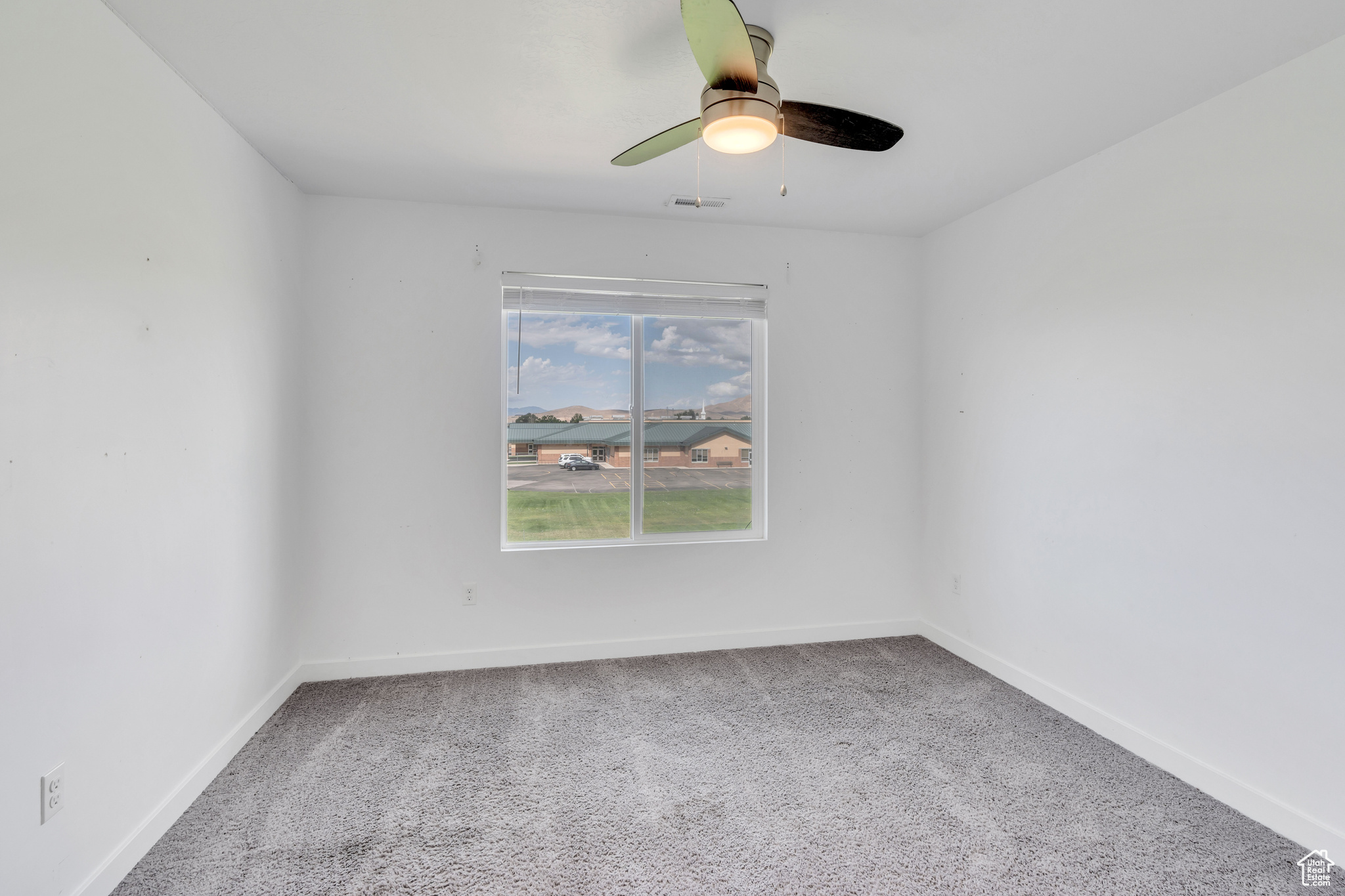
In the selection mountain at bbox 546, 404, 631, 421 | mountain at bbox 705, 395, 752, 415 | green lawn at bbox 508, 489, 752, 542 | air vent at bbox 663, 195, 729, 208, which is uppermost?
air vent at bbox 663, 195, 729, 208

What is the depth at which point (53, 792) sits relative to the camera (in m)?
1.49

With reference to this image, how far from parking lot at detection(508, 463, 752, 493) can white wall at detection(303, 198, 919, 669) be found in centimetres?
18

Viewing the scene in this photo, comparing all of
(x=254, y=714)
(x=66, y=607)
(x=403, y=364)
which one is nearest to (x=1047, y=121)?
(x=403, y=364)

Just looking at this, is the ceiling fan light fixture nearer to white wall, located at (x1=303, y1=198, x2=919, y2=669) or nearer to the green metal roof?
white wall, located at (x1=303, y1=198, x2=919, y2=669)

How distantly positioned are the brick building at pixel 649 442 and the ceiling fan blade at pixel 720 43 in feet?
6.79

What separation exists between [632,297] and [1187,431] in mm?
2464

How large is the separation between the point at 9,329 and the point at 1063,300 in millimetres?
3441

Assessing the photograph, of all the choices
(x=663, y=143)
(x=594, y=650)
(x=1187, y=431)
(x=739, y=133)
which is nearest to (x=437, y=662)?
(x=594, y=650)

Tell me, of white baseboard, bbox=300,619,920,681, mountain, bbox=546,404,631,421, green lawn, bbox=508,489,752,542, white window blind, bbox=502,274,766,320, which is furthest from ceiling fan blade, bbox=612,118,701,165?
white baseboard, bbox=300,619,920,681

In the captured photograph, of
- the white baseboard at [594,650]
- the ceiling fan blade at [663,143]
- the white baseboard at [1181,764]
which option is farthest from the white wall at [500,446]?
the ceiling fan blade at [663,143]

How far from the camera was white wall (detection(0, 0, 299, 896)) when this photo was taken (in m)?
1.39

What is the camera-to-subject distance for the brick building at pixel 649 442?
3.36 metres

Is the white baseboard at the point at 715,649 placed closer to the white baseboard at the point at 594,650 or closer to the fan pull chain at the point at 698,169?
the white baseboard at the point at 594,650

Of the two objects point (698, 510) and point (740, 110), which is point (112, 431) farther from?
point (698, 510)
